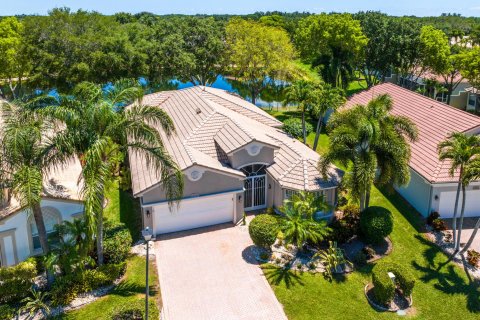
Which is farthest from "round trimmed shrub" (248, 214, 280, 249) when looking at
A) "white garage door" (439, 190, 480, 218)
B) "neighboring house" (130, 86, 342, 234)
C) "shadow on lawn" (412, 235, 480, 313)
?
"white garage door" (439, 190, 480, 218)

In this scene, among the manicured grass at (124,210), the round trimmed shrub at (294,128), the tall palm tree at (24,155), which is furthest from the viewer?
the round trimmed shrub at (294,128)

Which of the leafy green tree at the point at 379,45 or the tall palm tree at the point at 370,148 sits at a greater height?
the leafy green tree at the point at 379,45

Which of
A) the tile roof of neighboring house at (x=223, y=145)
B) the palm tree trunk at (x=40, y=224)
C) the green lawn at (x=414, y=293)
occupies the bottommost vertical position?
the green lawn at (x=414, y=293)

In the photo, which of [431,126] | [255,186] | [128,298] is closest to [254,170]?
[255,186]

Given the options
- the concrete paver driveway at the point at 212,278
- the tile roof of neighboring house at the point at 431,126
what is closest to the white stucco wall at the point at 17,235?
the concrete paver driveway at the point at 212,278

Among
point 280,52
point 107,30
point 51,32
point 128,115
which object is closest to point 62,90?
point 51,32

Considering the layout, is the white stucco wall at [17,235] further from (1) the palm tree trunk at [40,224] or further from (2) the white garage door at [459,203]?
(2) the white garage door at [459,203]
